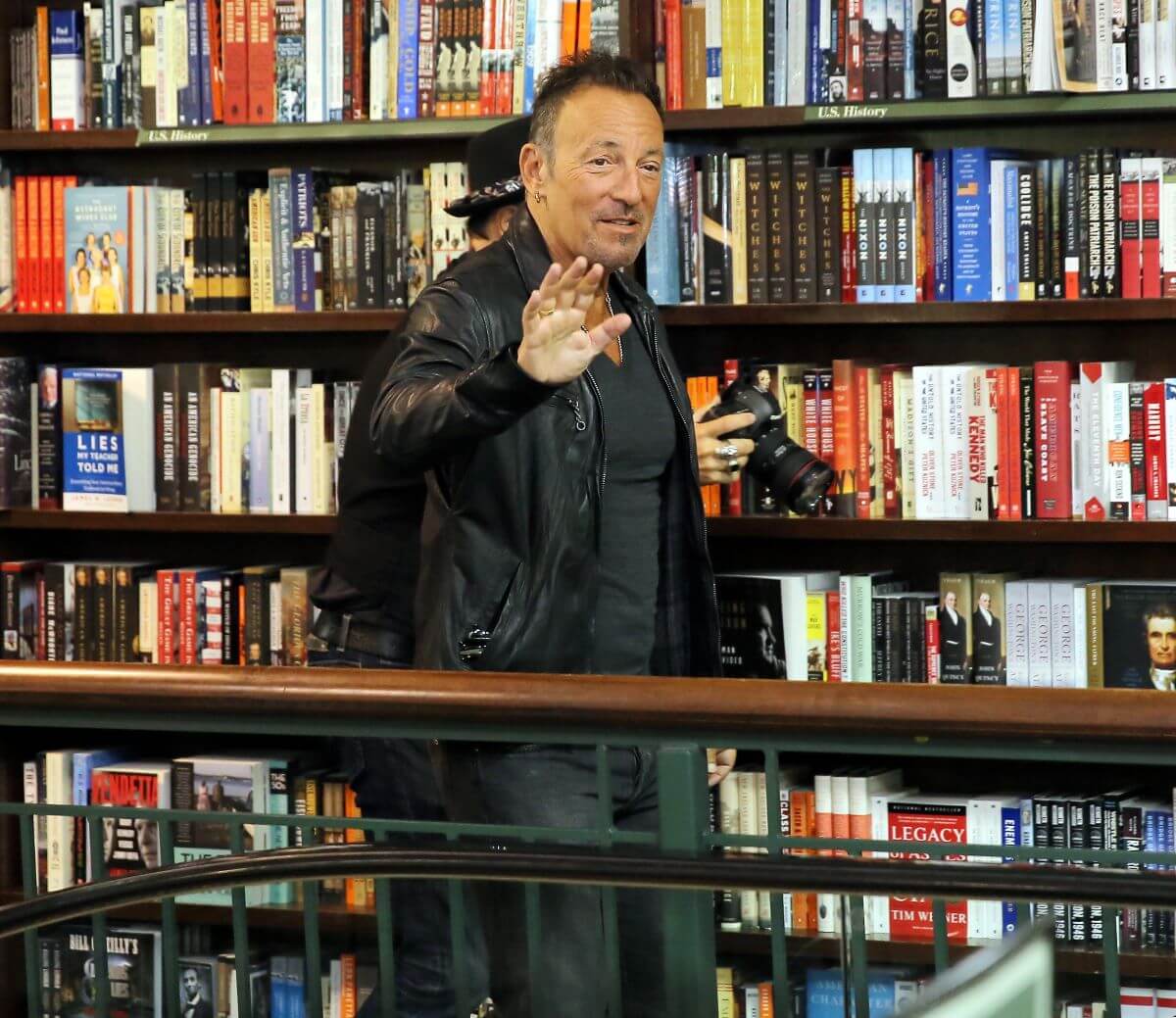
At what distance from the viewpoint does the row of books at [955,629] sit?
9.09 feet

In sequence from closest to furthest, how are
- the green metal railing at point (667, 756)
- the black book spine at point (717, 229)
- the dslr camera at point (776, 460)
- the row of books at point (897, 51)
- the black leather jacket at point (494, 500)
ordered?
the green metal railing at point (667, 756)
the black leather jacket at point (494, 500)
the dslr camera at point (776, 460)
the row of books at point (897, 51)
the black book spine at point (717, 229)

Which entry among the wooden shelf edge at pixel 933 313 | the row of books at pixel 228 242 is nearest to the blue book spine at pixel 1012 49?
the wooden shelf edge at pixel 933 313

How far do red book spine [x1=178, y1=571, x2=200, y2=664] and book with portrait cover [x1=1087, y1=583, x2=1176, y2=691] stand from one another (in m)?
1.54

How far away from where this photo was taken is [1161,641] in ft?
9.05

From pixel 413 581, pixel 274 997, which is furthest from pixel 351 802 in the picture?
pixel 413 581

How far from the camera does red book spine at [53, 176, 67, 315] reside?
10.7 feet

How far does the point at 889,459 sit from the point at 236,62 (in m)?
1.31

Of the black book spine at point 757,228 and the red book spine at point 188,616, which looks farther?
the red book spine at point 188,616

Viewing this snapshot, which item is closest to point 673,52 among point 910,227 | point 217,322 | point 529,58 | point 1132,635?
point 529,58

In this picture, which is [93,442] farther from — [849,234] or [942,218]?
[942,218]

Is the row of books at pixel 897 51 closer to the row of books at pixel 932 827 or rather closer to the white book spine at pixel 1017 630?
the white book spine at pixel 1017 630

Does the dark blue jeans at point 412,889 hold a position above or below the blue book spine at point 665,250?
below

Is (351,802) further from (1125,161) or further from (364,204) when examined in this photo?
(1125,161)

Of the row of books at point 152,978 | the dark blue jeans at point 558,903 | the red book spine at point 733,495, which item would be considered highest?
the red book spine at point 733,495
